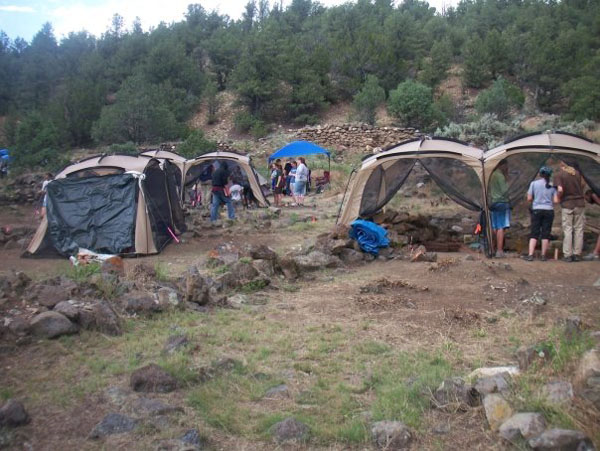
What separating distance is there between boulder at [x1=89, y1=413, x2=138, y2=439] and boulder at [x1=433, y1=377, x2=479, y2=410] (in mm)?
2019

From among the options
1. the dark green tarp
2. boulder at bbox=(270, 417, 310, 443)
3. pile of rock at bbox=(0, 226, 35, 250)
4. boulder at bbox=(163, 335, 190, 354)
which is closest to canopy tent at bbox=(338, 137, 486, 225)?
the dark green tarp

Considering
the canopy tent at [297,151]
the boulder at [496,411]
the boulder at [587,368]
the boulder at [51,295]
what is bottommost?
the boulder at [496,411]

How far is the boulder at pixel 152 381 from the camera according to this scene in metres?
4.57

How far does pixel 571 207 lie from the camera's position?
31.6ft

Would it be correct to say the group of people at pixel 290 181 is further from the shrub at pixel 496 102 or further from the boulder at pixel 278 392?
the boulder at pixel 278 392

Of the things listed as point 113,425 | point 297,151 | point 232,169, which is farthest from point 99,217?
point 297,151

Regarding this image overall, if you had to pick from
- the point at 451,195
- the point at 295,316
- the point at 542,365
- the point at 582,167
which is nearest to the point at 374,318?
the point at 295,316

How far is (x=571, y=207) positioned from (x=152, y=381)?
7.53m

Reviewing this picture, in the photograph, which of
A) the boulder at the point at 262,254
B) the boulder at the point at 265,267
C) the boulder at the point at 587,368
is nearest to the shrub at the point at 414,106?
the boulder at the point at 262,254

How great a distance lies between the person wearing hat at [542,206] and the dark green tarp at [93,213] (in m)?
6.78

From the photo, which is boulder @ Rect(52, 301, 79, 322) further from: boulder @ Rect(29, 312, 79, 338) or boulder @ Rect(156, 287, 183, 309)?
boulder @ Rect(156, 287, 183, 309)

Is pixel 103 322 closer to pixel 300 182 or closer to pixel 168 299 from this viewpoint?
pixel 168 299

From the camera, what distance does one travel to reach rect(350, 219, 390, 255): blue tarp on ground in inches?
407

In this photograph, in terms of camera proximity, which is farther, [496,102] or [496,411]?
[496,102]
